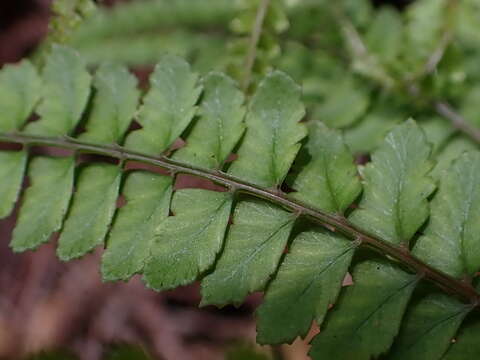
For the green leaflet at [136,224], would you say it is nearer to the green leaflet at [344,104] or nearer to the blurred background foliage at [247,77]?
the blurred background foliage at [247,77]

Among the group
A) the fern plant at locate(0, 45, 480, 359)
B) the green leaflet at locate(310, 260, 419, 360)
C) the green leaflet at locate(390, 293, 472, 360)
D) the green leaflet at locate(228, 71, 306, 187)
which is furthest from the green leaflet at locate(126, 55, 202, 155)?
the green leaflet at locate(390, 293, 472, 360)

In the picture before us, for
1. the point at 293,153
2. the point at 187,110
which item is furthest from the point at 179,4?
the point at 293,153

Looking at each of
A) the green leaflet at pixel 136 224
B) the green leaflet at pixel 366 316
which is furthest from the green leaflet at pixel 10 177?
the green leaflet at pixel 366 316

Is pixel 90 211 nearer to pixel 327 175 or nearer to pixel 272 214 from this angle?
pixel 272 214

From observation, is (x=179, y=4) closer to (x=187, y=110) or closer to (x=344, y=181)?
(x=187, y=110)

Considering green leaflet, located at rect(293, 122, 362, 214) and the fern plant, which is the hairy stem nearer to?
the fern plant

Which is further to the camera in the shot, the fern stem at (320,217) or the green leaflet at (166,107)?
the green leaflet at (166,107)

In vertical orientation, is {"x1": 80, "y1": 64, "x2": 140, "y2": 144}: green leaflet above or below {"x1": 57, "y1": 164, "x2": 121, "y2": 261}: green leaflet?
above

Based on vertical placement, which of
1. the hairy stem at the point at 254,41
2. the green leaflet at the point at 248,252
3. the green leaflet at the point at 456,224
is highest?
the hairy stem at the point at 254,41
